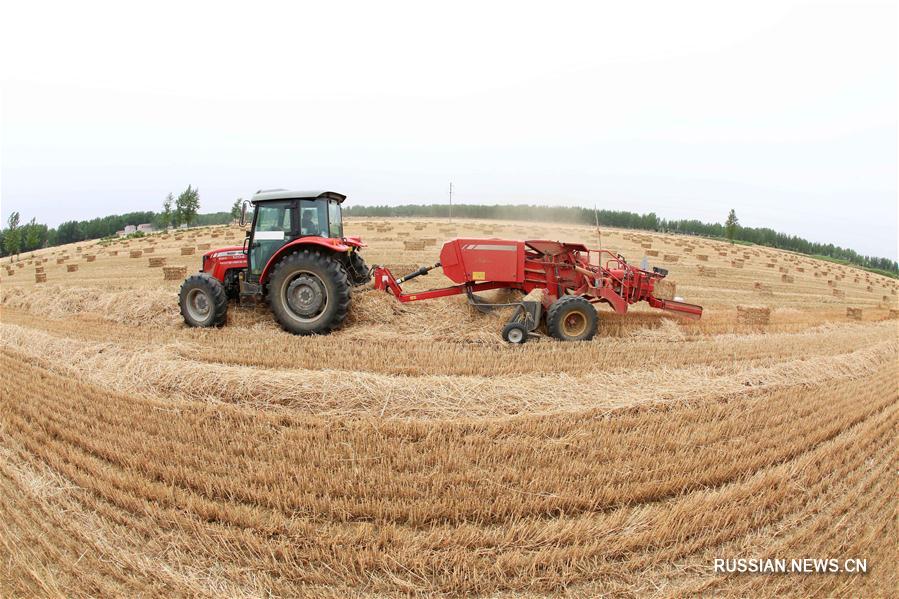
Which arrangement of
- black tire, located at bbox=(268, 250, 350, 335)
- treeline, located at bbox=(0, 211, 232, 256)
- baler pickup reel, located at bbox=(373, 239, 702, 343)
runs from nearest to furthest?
black tire, located at bbox=(268, 250, 350, 335)
baler pickup reel, located at bbox=(373, 239, 702, 343)
treeline, located at bbox=(0, 211, 232, 256)

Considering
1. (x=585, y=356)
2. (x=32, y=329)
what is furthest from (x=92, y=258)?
(x=585, y=356)

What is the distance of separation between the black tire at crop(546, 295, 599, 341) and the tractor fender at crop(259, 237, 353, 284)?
10.4ft

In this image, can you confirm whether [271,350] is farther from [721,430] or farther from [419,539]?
[721,430]

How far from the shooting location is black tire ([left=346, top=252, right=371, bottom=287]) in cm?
845

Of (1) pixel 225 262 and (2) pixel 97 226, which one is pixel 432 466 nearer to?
(1) pixel 225 262

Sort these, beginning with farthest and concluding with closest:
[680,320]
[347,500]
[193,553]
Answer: [680,320] → [347,500] → [193,553]

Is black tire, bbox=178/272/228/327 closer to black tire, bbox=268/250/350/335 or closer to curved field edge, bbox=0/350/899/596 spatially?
black tire, bbox=268/250/350/335

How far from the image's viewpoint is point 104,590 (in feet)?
8.48

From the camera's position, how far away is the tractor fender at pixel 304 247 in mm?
7353

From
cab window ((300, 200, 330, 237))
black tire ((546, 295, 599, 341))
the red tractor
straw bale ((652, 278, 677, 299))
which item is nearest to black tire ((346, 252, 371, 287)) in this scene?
the red tractor

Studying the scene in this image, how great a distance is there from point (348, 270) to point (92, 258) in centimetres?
1773

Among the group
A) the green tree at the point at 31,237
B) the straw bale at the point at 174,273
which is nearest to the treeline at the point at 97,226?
the green tree at the point at 31,237

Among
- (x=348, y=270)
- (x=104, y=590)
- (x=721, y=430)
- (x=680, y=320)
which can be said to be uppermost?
(x=348, y=270)

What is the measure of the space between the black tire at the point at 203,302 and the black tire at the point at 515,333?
437 centimetres
